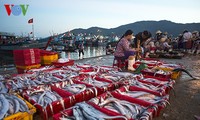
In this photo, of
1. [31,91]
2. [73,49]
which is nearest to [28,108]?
[31,91]

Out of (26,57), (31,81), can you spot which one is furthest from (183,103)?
(26,57)

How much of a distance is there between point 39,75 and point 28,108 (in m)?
2.36

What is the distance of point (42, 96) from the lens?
3207 millimetres

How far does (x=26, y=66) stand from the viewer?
6.22 metres

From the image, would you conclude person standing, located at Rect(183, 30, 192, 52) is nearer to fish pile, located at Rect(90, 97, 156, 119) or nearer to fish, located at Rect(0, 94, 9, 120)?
fish pile, located at Rect(90, 97, 156, 119)

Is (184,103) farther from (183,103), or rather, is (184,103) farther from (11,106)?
(11,106)

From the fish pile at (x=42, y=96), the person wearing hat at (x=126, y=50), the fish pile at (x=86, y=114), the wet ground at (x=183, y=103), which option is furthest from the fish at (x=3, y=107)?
the person wearing hat at (x=126, y=50)

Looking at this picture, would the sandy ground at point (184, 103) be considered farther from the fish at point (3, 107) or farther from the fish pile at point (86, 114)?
the fish at point (3, 107)

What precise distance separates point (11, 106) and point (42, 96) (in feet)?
2.12

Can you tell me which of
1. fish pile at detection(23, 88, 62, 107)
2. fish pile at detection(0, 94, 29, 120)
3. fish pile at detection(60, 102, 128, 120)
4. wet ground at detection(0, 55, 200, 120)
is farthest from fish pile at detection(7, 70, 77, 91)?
wet ground at detection(0, 55, 200, 120)

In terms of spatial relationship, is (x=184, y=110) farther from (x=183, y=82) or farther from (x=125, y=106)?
(x=183, y=82)

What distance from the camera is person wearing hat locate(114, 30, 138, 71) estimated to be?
6.54 m

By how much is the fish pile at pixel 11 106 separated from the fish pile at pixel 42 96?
0.33m

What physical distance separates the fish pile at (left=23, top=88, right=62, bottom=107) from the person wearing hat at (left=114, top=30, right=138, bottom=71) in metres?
4.10
